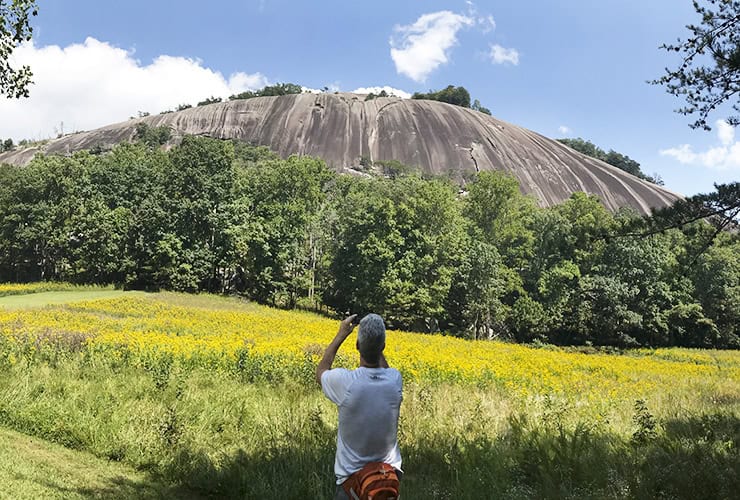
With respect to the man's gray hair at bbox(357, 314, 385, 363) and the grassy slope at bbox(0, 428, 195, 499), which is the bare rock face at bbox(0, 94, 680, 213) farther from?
the man's gray hair at bbox(357, 314, 385, 363)

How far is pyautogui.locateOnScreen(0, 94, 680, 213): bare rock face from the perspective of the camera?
68.9 metres

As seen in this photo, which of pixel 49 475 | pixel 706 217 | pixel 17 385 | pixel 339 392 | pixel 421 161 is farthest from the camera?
pixel 421 161

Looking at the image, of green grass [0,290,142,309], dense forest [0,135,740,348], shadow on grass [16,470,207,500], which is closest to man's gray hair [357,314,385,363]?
shadow on grass [16,470,207,500]

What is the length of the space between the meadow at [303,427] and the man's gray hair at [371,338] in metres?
2.60

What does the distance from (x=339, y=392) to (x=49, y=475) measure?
12.9 ft

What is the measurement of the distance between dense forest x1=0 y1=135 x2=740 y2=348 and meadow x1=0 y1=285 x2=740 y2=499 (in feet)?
91.1

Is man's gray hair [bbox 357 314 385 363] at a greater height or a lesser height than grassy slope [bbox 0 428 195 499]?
greater

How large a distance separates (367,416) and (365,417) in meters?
0.01

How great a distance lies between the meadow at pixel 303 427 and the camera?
5070 mm

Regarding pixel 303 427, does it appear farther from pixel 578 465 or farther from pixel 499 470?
pixel 578 465

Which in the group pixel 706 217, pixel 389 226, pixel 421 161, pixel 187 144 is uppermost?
pixel 421 161

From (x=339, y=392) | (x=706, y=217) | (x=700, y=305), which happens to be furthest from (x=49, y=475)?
(x=700, y=305)

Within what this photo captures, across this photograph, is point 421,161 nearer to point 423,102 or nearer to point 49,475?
point 423,102

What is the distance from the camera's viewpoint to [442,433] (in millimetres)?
6695
